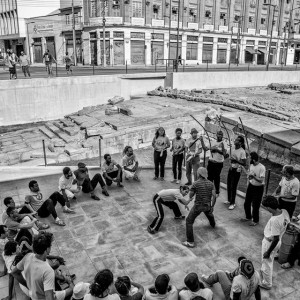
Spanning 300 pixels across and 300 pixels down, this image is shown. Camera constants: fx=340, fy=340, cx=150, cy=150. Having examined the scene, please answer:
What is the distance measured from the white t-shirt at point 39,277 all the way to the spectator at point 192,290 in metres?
1.71

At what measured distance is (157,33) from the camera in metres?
42.5

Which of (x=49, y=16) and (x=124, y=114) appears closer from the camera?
(x=124, y=114)

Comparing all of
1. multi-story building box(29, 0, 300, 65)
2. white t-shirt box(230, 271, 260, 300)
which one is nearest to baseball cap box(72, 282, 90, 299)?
white t-shirt box(230, 271, 260, 300)

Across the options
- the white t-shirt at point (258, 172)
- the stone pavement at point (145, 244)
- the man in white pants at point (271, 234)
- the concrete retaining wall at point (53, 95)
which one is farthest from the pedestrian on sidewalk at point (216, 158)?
the concrete retaining wall at point (53, 95)

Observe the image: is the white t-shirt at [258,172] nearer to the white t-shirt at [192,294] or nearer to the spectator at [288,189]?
the spectator at [288,189]

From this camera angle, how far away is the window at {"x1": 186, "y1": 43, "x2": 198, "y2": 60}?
4571cm

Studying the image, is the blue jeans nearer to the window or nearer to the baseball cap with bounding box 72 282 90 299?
the baseball cap with bounding box 72 282 90 299

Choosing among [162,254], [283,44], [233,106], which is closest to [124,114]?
[233,106]

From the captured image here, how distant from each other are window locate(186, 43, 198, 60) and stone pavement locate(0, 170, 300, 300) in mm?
40018

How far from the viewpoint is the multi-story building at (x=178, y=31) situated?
39656 mm

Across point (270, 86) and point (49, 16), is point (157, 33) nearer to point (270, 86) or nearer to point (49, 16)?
point (49, 16)

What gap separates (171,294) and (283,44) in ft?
194

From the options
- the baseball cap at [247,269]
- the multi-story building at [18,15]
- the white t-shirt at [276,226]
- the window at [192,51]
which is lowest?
the baseball cap at [247,269]

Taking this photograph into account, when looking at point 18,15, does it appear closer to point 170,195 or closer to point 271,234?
point 170,195
